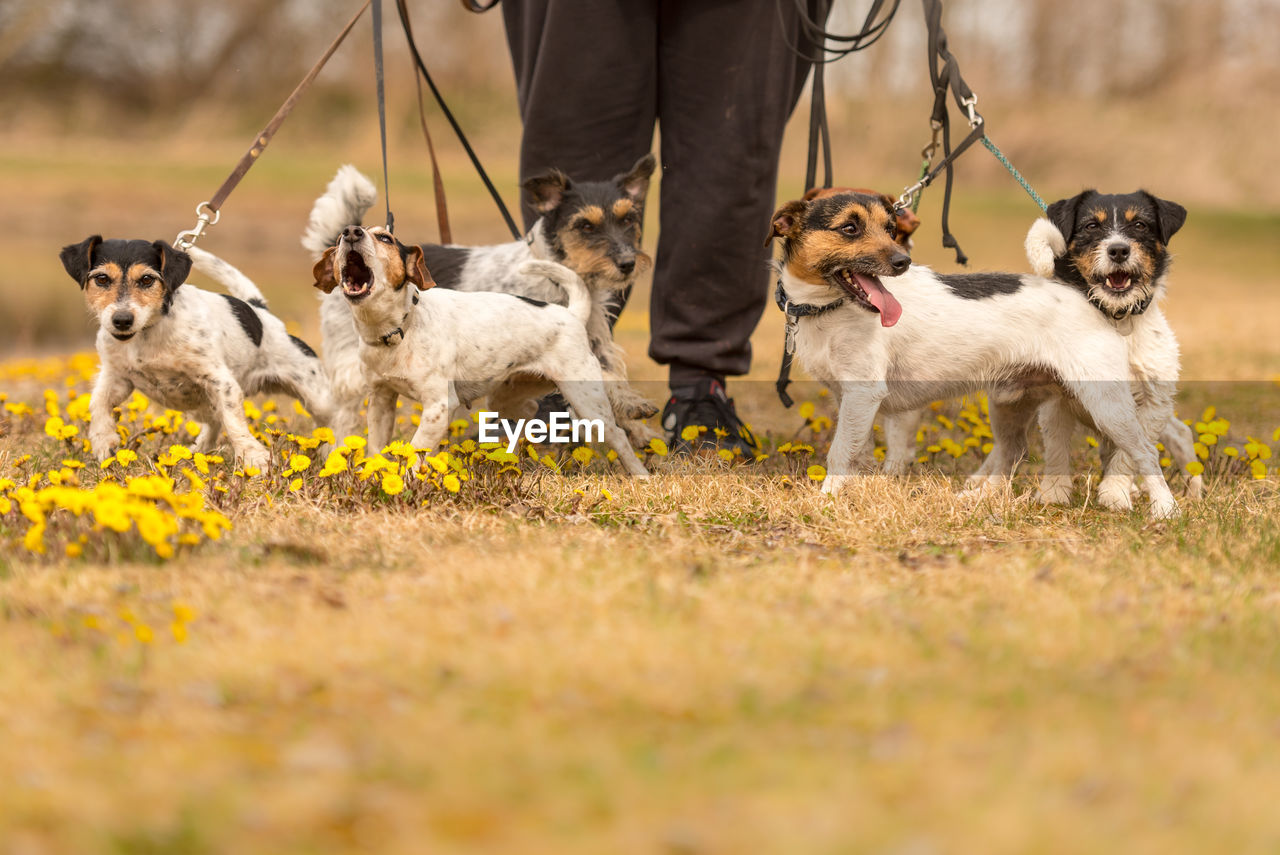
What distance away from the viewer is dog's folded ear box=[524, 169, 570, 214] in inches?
214

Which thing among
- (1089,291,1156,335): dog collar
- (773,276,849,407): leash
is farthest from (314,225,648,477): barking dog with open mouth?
(1089,291,1156,335): dog collar

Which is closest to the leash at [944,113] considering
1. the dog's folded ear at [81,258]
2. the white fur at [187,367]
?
the white fur at [187,367]

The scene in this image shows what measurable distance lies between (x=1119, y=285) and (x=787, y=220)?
127 centimetres

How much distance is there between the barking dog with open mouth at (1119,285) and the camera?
437 cm

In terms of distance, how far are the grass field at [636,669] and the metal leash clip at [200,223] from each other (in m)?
0.86

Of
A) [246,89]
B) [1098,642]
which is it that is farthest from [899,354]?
[246,89]

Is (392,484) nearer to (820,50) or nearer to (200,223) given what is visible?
(200,223)

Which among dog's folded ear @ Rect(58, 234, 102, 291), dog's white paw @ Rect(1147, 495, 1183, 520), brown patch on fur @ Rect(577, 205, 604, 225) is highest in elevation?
brown patch on fur @ Rect(577, 205, 604, 225)

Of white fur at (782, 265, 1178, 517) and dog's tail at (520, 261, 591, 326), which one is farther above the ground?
dog's tail at (520, 261, 591, 326)

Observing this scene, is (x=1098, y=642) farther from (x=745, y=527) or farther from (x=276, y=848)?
(x=276, y=848)

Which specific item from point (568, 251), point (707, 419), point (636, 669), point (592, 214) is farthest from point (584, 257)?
point (636, 669)

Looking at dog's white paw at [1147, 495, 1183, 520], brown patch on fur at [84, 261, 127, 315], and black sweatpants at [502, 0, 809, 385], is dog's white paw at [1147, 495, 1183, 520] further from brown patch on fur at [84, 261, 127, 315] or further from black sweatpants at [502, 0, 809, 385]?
brown patch on fur at [84, 261, 127, 315]

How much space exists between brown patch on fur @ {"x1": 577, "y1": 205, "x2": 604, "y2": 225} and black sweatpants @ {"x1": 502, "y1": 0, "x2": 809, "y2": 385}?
1.09ft

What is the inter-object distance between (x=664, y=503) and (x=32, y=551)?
210 cm
